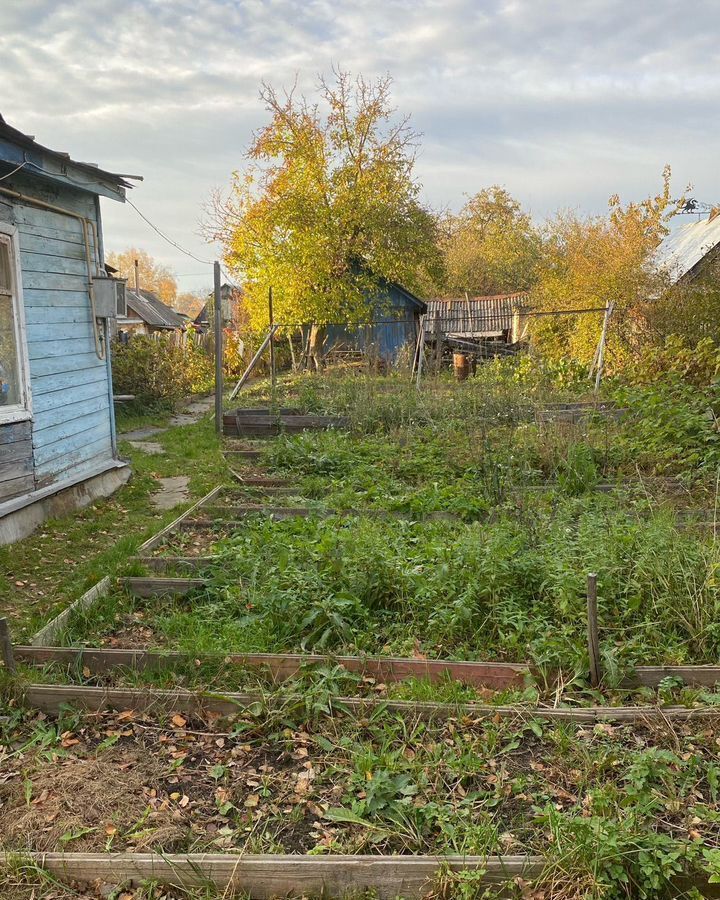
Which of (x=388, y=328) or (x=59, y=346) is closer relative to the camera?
(x=59, y=346)

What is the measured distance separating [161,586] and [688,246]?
70.3ft

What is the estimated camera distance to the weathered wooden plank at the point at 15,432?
631cm

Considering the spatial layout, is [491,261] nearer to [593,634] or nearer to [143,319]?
[143,319]

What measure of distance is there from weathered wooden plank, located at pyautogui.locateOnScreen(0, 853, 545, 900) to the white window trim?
4825 millimetres

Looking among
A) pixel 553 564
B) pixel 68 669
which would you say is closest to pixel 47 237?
pixel 68 669

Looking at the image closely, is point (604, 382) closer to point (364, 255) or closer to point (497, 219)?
point (364, 255)

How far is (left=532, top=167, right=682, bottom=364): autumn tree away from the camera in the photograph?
15.2m

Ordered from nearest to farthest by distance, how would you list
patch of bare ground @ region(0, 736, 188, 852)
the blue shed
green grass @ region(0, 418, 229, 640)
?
patch of bare ground @ region(0, 736, 188, 852) → green grass @ region(0, 418, 229, 640) → the blue shed

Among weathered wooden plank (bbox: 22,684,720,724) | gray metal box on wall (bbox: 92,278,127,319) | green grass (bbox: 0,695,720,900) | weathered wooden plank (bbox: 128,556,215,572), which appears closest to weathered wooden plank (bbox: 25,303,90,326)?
gray metal box on wall (bbox: 92,278,127,319)

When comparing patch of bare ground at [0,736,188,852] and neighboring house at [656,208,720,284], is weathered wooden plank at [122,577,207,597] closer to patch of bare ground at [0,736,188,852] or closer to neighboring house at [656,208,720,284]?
patch of bare ground at [0,736,188,852]

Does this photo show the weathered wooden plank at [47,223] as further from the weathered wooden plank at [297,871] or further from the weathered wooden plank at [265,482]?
the weathered wooden plank at [297,871]

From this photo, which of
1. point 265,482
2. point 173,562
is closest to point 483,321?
point 265,482

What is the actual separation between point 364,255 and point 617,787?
841 inches

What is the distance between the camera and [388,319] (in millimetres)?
24766
